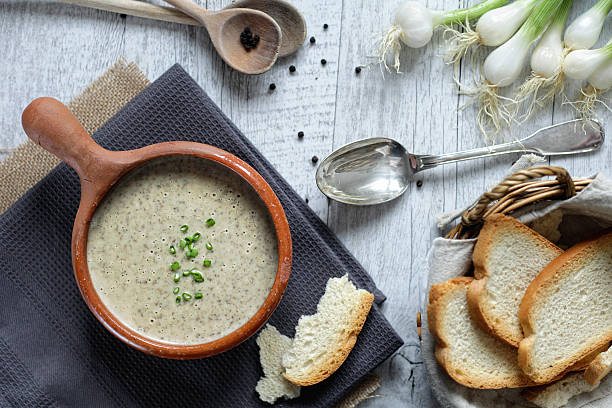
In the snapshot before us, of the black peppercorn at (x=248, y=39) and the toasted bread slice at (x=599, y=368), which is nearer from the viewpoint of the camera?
the toasted bread slice at (x=599, y=368)

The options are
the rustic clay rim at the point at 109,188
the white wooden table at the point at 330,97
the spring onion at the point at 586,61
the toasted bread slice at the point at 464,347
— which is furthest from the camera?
the white wooden table at the point at 330,97

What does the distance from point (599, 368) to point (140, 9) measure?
63.1 inches

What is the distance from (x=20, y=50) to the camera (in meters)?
1.78

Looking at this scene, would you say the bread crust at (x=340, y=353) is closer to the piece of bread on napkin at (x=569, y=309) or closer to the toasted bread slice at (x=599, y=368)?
the piece of bread on napkin at (x=569, y=309)

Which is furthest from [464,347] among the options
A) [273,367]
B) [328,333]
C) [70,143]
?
[70,143]

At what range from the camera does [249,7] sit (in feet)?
5.66

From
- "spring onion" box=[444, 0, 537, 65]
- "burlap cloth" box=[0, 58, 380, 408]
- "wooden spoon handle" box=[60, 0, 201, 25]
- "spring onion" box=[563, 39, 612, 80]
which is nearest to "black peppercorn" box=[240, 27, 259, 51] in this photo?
"wooden spoon handle" box=[60, 0, 201, 25]

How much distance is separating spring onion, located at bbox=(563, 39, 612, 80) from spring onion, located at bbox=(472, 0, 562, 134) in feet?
0.40

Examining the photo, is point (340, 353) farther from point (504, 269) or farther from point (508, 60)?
point (508, 60)

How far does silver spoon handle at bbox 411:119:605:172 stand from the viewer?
1.68 metres

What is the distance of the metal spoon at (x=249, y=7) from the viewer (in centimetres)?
171

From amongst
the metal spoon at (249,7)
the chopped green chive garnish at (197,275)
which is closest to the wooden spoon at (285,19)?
the metal spoon at (249,7)

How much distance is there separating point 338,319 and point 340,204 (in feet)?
1.17

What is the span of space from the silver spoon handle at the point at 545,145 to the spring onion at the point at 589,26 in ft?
A: 0.74
